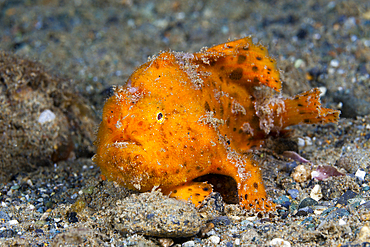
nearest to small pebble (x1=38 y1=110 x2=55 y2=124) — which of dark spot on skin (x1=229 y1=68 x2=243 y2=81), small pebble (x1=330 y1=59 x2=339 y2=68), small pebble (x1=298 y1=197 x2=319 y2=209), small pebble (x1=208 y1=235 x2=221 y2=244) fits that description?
dark spot on skin (x1=229 y1=68 x2=243 y2=81)

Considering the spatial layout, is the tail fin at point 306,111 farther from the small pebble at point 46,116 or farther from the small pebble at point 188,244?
the small pebble at point 46,116

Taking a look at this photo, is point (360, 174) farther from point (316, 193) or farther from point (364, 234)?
point (364, 234)

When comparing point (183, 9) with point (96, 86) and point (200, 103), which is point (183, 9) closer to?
point (96, 86)

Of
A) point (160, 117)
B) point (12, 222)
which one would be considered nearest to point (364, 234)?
point (160, 117)

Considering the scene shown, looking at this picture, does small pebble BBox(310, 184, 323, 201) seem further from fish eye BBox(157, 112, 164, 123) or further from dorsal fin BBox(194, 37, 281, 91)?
fish eye BBox(157, 112, 164, 123)

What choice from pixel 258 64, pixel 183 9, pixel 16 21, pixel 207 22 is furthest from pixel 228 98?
pixel 16 21

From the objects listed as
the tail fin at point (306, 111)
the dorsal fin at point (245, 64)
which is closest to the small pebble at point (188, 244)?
the dorsal fin at point (245, 64)
